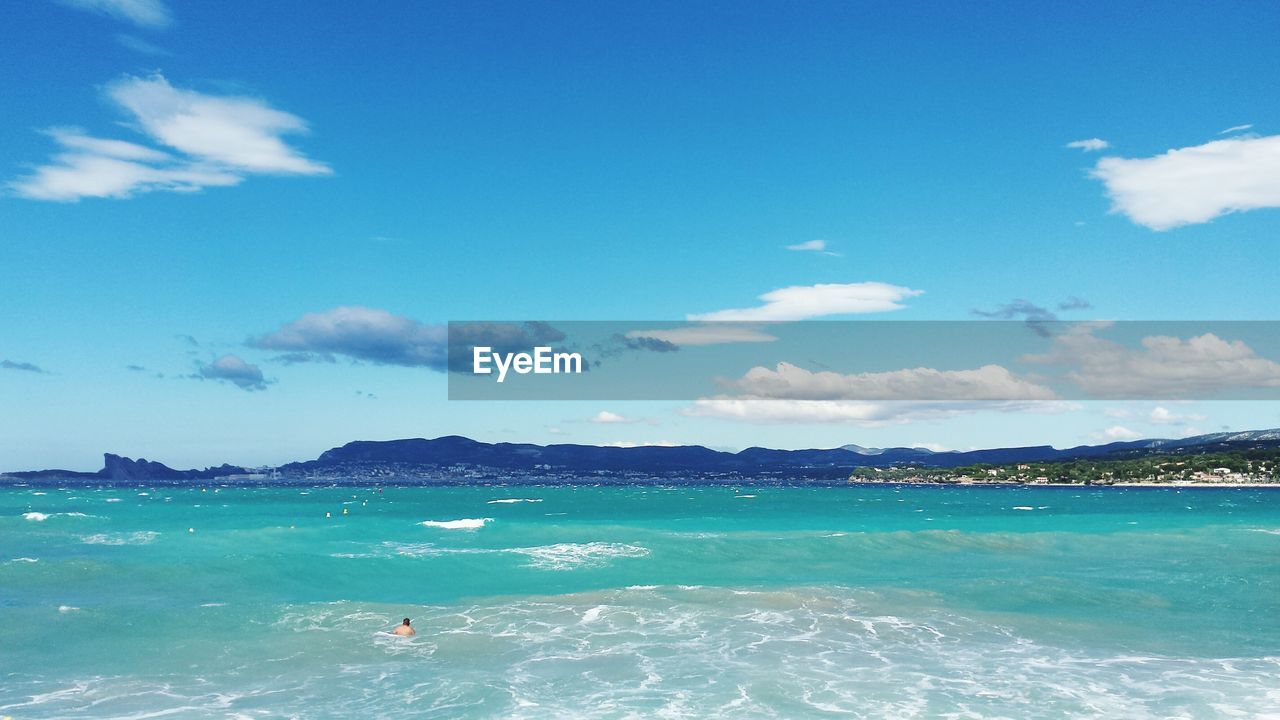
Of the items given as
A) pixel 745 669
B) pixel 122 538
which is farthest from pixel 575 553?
pixel 122 538

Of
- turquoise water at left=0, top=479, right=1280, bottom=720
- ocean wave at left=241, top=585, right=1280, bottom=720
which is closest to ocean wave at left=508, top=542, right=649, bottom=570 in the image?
turquoise water at left=0, top=479, right=1280, bottom=720

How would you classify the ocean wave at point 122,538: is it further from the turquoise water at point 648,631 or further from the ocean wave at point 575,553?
the ocean wave at point 575,553

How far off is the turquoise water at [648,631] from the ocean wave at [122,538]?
5.61 m

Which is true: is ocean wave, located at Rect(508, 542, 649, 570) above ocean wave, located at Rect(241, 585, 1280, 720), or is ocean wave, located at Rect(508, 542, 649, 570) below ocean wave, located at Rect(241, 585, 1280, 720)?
below

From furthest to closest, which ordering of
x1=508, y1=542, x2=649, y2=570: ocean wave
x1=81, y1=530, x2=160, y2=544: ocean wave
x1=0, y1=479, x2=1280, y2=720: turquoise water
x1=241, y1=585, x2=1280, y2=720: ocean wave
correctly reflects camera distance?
1. x1=81, y1=530, x2=160, y2=544: ocean wave
2. x1=508, y1=542, x2=649, y2=570: ocean wave
3. x1=0, y1=479, x2=1280, y2=720: turquoise water
4. x1=241, y1=585, x2=1280, y2=720: ocean wave

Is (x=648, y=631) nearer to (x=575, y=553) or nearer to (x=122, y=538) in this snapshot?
(x=575, y=553)

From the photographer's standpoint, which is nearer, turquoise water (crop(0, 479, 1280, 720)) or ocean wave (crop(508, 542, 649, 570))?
turquoise water (crop(0, 479, 1280, 720))

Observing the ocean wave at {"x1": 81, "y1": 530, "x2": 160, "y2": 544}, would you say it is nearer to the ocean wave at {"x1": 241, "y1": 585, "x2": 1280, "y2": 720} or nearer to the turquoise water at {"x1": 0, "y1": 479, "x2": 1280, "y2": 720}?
the turquoise water at {"x1": 0, "y1": 479, "x2": 1280, "y2": 720}

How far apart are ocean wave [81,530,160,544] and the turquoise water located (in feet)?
18.4

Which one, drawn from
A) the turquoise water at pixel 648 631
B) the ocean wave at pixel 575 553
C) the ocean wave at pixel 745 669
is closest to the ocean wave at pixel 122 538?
the turquoise water at pixel 648 631

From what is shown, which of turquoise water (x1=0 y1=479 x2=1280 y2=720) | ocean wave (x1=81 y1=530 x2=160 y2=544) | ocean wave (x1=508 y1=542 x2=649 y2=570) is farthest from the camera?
ocean wave (x1=81 y1=530 x2=160 y2=544)

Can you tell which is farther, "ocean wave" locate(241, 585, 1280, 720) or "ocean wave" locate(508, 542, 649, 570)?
"ocean wave" locate(508, 542, 649, 570)

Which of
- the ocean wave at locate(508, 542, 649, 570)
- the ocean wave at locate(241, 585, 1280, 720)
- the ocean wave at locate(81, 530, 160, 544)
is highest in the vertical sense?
the ocean wave at locate(81, 530, 160, 544)

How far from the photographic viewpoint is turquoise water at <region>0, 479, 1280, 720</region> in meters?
18.4
